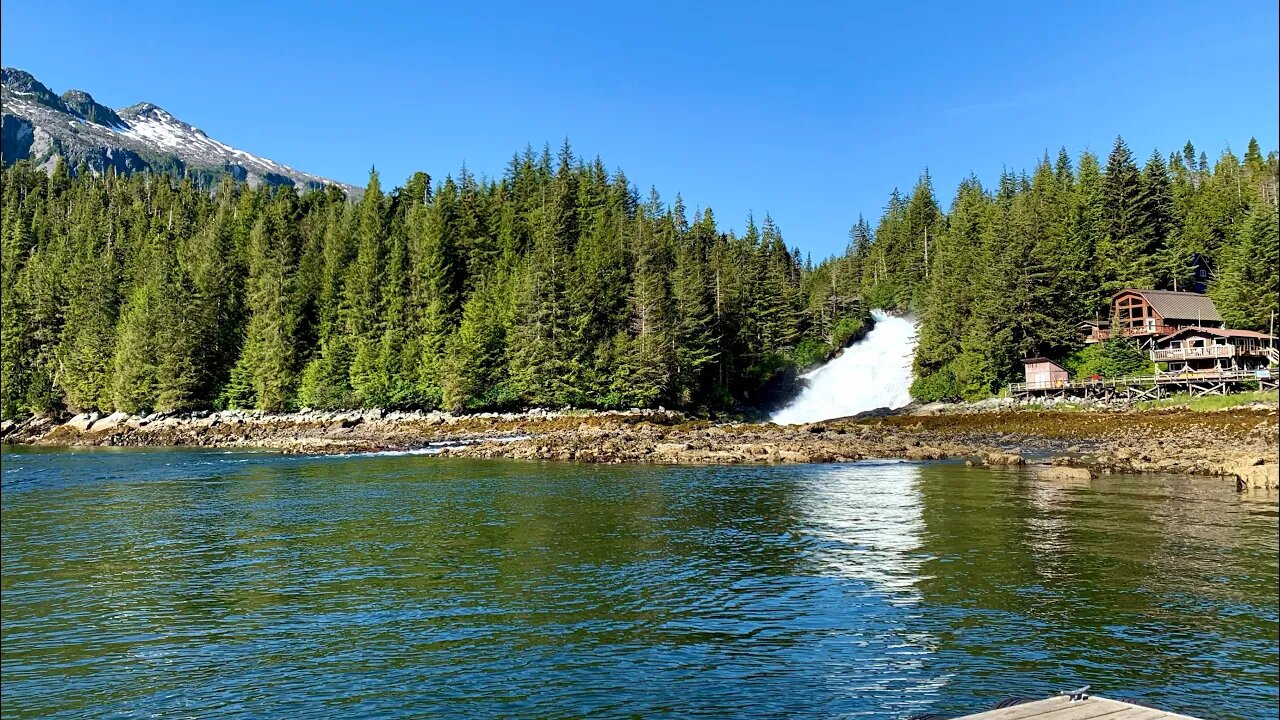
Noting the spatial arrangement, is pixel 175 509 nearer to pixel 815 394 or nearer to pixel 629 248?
pixel 629 248

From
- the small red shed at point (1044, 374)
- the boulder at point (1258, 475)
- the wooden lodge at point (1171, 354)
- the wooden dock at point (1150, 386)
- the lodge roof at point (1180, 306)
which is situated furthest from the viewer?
the lodge roof at point (1180, 306)

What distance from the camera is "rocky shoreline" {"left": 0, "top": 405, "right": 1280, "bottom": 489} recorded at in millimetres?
36531

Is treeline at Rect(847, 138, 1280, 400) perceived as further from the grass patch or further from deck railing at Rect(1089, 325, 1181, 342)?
the grass patch

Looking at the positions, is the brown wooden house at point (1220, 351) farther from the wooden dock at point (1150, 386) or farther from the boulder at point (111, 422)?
the boulder at point (111, 422)

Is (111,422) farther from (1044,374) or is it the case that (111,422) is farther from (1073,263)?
(1073,263)

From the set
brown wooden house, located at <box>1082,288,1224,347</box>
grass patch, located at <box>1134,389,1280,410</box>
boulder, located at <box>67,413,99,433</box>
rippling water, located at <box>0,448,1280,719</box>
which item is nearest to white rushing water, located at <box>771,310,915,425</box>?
brown wooden house, located at <box>1082,288,1224,347</box>

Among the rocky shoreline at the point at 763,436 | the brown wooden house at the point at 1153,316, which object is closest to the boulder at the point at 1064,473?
the rocky shoreline at the point at 763,436

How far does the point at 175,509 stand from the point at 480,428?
40.7m

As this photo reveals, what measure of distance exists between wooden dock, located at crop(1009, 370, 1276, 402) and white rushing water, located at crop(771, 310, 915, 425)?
45.7 ft

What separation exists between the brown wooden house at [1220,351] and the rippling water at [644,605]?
45.8 metres

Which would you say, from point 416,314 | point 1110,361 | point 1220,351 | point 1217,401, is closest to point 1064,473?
point 1217,401

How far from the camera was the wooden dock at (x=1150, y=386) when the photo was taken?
192ft

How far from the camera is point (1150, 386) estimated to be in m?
63.8

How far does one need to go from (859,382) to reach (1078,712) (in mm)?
81415
